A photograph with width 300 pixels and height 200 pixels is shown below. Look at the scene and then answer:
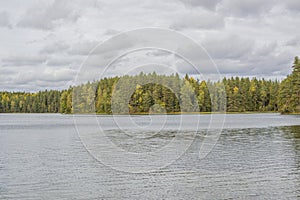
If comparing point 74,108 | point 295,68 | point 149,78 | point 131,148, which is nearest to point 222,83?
point 149,78

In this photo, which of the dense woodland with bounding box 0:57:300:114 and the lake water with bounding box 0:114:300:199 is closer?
the lake water with bounding box 0:114:300:199

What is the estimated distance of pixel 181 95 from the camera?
12594 cm

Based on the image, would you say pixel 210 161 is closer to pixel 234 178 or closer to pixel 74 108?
pixel 234 178

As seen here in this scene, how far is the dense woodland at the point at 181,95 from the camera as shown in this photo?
113200 mm

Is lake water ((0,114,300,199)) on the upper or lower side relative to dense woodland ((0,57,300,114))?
lower

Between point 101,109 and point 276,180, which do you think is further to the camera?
point 101,109

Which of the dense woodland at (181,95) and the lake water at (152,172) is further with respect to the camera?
the dense woodland at (181,95)

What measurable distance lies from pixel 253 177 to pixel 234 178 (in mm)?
985

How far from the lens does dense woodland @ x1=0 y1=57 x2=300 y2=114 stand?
113200 mm

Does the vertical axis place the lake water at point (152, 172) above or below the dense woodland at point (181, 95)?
below

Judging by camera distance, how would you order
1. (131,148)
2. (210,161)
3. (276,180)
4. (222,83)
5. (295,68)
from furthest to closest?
(222,83)
(295,68)
(131,148)
(210,161)
(276,180)

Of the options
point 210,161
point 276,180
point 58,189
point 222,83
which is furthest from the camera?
point 222,83

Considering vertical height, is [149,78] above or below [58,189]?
above

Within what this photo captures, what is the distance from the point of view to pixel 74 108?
509 feet
